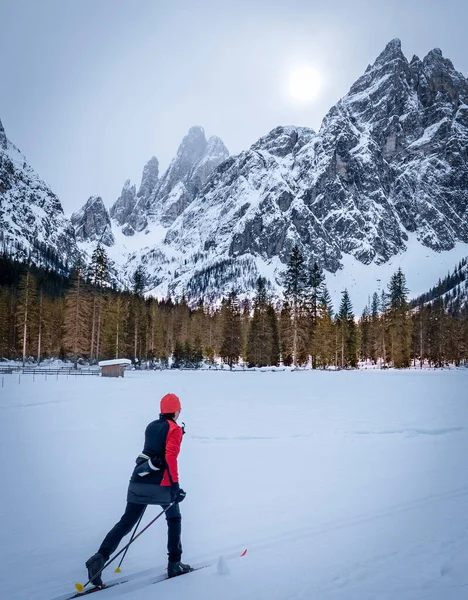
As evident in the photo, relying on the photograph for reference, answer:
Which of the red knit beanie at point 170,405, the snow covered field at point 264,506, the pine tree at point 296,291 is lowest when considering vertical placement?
the snow covered field at point 264,506

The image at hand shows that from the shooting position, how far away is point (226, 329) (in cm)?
6656

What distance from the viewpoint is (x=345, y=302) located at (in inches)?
3191

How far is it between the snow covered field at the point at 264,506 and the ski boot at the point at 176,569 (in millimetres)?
130

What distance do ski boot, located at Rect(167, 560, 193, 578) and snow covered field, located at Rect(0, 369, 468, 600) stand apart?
130mm

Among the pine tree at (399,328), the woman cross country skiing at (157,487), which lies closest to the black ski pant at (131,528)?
the woman cross country skiing at (157,487)

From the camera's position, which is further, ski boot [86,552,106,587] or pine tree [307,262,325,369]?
pine tree [307,262,325,369]

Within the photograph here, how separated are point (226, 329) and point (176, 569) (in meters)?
61.7

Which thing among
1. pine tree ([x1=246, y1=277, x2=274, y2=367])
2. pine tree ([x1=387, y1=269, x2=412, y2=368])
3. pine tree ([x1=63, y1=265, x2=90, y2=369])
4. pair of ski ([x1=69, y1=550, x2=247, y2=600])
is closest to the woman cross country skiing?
pair of ski ([x1=69, y1=550, x2=247, y2=600])

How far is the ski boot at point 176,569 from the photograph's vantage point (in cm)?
491

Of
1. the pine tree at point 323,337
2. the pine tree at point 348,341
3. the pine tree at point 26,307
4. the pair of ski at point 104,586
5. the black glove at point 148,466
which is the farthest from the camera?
the pine tree at point 348,341

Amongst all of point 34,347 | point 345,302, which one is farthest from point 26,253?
point 345,302

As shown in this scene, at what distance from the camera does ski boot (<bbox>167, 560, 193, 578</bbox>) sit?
4.91 metres

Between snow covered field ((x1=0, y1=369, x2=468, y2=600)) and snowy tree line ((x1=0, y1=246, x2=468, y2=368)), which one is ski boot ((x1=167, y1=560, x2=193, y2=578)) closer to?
snow covered field ((x1=0, y1=369, x2=468, y2=600))

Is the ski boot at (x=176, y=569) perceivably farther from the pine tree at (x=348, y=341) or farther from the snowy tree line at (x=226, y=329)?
the pine tree at (x=348, y=341)
